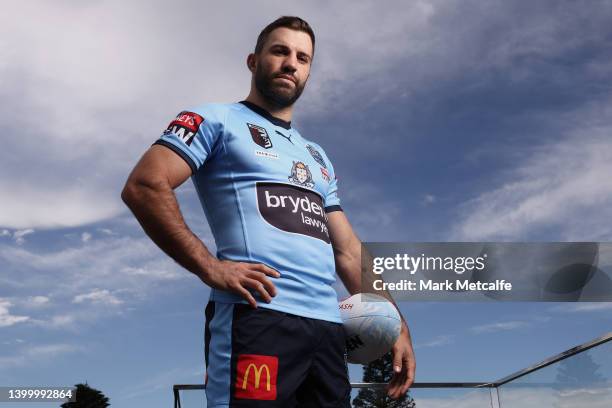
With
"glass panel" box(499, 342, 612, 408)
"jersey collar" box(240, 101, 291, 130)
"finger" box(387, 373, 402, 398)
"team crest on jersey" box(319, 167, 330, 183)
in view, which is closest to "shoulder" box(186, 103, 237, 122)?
"jersey collar" box(240, 101, 291, 130)

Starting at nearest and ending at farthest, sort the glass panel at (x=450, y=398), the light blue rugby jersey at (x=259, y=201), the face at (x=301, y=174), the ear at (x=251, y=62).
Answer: the light blue rugby jersey at (x=259, y=201)
the face at (x=301, y=174)
the ear at (x=251, y=62)
the glass panel at (x=450, y=398)

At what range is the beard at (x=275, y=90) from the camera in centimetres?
329

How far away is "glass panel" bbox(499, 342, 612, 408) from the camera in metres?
4.43

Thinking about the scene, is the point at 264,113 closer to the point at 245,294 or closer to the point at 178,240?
the point at 178,240

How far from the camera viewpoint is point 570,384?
4.75 m

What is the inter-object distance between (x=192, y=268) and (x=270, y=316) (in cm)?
38

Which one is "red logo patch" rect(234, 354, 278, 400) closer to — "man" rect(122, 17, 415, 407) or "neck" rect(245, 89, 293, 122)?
"man" rect(122, 17, 415, 407)

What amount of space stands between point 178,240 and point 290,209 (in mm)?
563

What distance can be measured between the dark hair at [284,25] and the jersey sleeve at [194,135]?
2.05ft

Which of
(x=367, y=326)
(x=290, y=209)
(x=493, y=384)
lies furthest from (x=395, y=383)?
(x=493, y=384)

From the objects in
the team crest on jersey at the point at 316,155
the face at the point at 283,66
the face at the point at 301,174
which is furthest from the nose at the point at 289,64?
the face at the point at 301,174

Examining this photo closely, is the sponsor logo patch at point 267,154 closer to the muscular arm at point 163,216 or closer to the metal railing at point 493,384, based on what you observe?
the muscular arm at point 163,216

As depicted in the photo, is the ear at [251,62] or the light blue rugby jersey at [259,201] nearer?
the light blue rugby jersey at [259,201]

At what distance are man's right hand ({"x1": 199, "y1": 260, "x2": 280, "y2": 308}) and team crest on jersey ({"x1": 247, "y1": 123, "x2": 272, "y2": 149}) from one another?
659 millimetres
